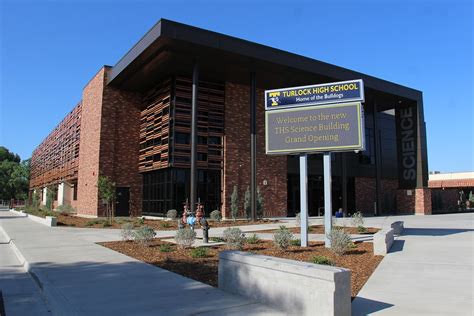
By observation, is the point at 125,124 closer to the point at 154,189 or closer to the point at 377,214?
the point at 154,189

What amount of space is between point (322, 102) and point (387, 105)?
101 ft

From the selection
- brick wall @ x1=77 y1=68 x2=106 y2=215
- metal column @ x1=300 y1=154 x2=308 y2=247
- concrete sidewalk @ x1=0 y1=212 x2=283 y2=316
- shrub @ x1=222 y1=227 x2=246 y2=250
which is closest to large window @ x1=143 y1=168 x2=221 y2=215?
brick wall @ x1=77 y1=68 x2=106 y2=215

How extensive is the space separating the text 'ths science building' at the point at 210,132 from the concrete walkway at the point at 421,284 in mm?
18517

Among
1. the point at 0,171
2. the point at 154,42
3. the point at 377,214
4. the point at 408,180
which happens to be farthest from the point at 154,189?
the point at 0,171

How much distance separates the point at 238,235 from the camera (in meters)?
12.0

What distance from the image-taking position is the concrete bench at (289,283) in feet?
16.7

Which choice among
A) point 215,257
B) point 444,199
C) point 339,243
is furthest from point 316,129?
point 444,199

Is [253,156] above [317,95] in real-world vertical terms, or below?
below

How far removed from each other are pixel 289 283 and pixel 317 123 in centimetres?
837

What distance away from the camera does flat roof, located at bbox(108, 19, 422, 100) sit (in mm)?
24969

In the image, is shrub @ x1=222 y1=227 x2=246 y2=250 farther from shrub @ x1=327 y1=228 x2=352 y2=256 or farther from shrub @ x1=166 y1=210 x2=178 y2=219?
shrub @ x1=166 y1=210 x2=178 y2=219

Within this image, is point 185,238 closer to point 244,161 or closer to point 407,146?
point 244,161

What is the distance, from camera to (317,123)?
1329 centimetres

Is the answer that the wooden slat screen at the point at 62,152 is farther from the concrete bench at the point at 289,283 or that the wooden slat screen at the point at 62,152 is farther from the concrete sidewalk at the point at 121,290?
the concrete bench at the point at 289,283
